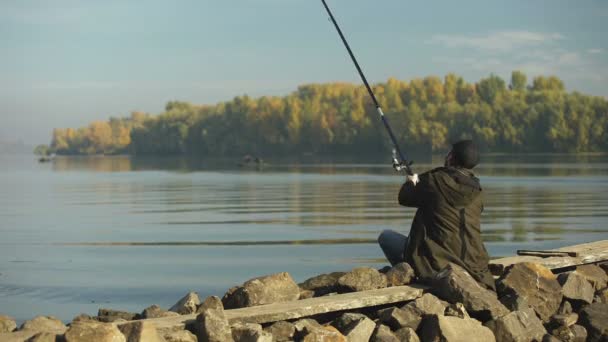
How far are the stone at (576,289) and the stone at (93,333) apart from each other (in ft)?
15.3

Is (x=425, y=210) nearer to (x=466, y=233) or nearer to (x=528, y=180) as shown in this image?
(x=466, y=233)

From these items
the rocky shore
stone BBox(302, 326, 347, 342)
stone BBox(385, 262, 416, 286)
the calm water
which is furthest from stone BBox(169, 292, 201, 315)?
the calm water

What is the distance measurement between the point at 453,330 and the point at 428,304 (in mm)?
414

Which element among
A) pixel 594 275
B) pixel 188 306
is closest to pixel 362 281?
pixel 188 306

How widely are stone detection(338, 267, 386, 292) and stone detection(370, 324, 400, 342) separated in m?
0.96

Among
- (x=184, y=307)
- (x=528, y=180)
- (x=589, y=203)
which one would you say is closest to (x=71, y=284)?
(x=184, y=307)

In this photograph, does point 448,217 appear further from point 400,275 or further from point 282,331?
point 282,331

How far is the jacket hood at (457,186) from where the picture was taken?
28.0 feet

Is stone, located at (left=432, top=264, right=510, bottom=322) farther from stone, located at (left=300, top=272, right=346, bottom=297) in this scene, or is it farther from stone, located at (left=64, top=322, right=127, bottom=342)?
stone, located at (left=64, top=322, right=127, bottom=342)

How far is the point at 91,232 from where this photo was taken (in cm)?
2034

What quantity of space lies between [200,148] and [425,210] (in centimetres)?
16250

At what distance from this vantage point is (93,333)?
6.46m

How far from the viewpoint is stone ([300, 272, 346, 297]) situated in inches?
365

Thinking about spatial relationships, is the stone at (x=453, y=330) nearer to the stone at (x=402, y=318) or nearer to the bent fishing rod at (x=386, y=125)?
the stone at (x=402, y=318)
